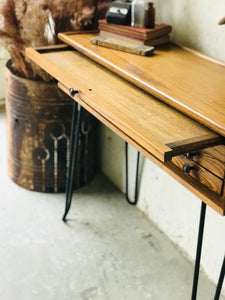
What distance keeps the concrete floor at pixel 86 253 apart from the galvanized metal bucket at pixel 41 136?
0.11 metres

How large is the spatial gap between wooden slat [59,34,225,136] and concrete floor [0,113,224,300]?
99cm

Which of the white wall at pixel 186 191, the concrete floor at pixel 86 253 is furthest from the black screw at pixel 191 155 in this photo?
the concrete floor at pixel 86 253

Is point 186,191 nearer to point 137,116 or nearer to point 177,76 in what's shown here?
point 177,76

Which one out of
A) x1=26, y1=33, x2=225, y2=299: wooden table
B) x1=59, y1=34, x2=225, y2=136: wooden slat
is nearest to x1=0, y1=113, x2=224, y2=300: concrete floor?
x1=26, y1=33, x2=225, y2=299: wooden table

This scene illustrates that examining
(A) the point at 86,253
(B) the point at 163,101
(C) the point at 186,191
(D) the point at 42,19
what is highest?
(D) the point at 42,19

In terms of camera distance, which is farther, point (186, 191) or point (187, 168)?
point (186, 191)

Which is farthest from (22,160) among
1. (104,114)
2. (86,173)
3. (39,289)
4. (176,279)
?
(104,114)

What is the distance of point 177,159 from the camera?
1.52 meters

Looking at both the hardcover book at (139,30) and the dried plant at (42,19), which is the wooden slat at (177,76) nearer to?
the hardcover book at (139,30)

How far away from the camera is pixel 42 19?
2.35 m

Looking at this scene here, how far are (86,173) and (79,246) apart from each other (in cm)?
62

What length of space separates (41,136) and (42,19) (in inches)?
25.9

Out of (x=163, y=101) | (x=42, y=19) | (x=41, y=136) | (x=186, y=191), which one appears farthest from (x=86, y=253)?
(x=42, y=19)

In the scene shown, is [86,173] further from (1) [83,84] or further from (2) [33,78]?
(1) [83,84]
